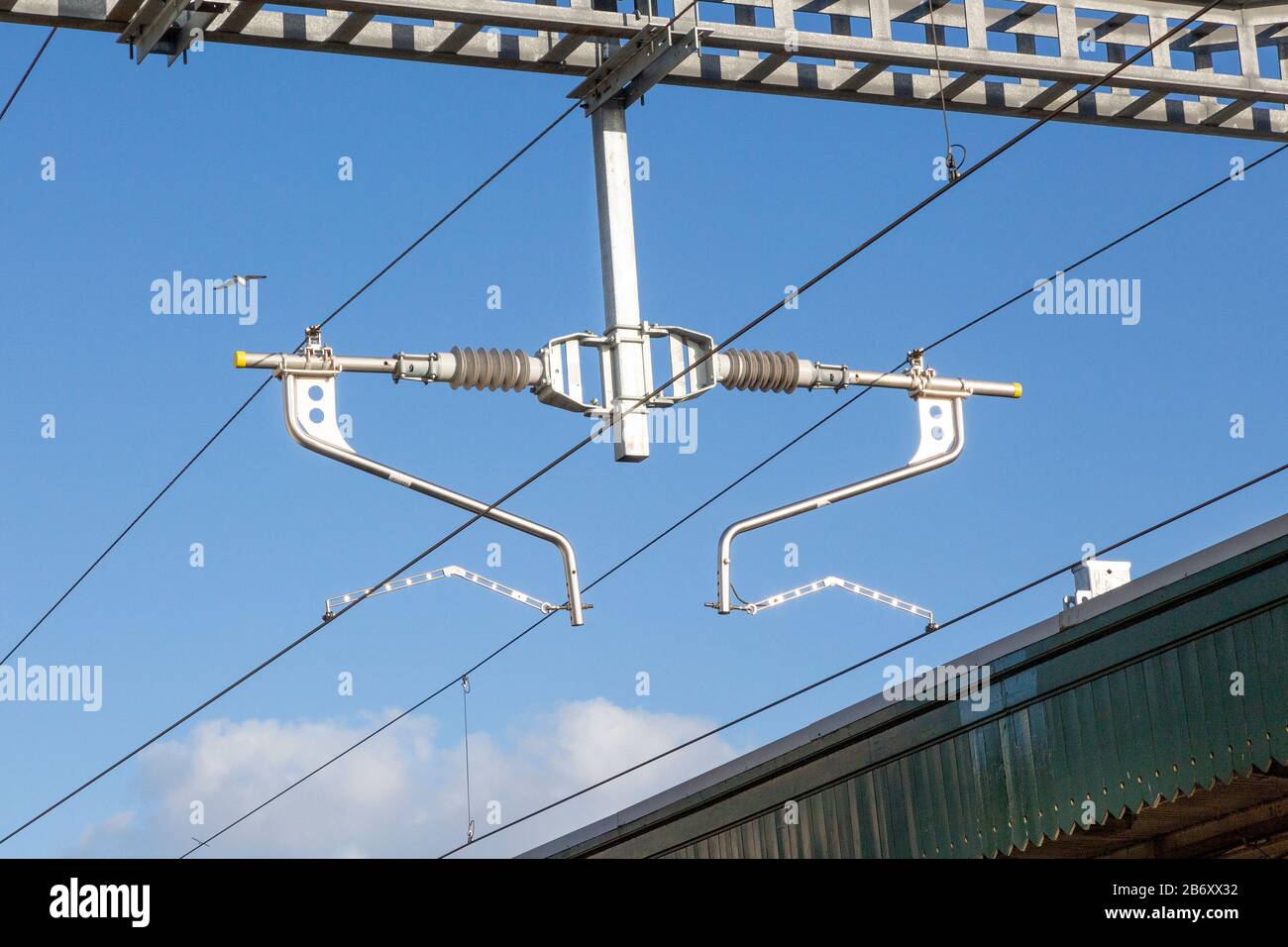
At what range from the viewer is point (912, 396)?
10.9m

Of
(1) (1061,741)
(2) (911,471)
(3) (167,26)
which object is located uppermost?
(3) (167,26)

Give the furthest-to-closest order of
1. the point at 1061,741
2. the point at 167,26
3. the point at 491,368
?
the point at 1061,741 < the point at 491,368 < the point at 167,26

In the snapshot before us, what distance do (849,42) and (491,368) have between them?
9.28 ft

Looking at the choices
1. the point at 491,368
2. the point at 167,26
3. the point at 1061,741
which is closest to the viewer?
the point at 167,26

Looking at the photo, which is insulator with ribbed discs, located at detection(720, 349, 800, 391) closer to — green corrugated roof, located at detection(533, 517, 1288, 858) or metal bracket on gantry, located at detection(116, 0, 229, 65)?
green corrugated roof, located at detection(533, 517, 1288, 858)

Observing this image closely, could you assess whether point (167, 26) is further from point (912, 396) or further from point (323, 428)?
point (912, 396)

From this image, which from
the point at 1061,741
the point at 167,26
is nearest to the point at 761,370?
the point at 1061,741

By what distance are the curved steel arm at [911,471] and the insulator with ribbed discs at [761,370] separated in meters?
0.64

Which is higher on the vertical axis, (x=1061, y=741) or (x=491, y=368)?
(x=491, y=368)

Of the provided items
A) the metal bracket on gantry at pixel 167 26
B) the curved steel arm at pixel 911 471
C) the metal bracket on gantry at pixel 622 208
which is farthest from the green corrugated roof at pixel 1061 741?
the metal bracket on gantry at pixel 167 26

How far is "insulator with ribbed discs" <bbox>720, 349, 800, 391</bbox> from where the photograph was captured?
991cm

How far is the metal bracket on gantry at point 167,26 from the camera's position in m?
9.19
